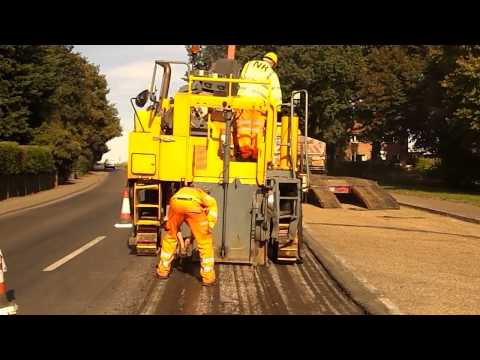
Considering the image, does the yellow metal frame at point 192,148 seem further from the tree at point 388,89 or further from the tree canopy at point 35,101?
the tree at point 388,89

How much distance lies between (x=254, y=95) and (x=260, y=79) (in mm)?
446

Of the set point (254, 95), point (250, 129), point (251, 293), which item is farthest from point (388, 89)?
point (251, 293)

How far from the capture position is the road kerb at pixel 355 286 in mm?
6648

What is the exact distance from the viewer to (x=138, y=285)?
25.7 ft

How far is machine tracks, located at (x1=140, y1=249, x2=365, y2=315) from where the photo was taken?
21.8 feet

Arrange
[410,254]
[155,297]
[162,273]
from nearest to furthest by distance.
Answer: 1. [155,297]
2. [162,273]
3. [410,254]

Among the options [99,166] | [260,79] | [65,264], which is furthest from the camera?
[99,166]

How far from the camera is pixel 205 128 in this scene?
954 cm

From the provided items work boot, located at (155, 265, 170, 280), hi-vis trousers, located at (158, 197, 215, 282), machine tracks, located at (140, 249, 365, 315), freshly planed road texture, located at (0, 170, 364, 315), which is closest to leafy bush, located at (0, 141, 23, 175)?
freshly planed road texture, located at (0, 170, 364, 315)

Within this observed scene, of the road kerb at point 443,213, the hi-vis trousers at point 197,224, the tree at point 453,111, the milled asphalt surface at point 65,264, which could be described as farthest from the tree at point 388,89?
the hi-vis trousers at point 197,224

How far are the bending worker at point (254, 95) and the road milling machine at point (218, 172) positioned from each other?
0.07 meters

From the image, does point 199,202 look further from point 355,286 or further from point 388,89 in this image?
point 388,89

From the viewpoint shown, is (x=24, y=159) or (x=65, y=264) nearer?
(x=65, y=264)

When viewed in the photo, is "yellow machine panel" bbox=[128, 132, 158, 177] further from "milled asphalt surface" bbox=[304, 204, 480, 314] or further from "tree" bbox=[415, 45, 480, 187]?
"tree" bbox=[415, 45, 480, 187]
